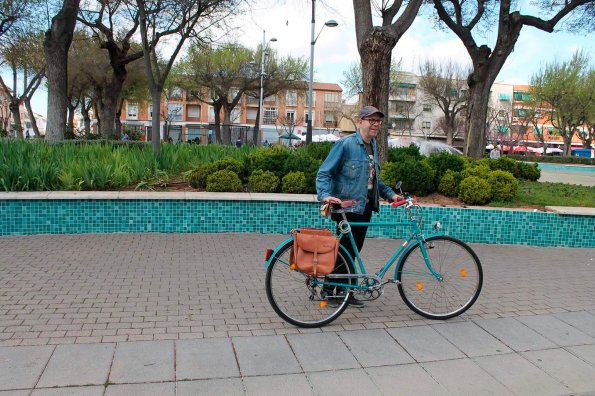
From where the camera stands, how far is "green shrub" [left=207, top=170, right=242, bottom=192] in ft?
28.6

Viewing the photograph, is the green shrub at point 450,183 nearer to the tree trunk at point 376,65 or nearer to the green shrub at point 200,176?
the tree trunk at point 376,65

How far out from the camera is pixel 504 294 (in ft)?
17.7

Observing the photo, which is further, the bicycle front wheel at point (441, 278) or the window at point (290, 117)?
A: the window at point (290, 117)

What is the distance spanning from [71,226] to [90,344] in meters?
4.20

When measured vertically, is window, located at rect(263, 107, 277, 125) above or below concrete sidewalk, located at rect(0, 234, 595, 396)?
above

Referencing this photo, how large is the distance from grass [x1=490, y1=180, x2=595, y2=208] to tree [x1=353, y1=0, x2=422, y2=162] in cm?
257

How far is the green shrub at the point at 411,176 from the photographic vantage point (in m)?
8.88

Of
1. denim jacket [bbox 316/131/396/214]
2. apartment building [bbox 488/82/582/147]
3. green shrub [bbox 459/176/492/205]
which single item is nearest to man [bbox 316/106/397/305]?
denim jacket [bbox 316/131/396/214]

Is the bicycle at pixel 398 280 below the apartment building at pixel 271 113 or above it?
below

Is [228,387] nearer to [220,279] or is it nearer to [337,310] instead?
[337,310]

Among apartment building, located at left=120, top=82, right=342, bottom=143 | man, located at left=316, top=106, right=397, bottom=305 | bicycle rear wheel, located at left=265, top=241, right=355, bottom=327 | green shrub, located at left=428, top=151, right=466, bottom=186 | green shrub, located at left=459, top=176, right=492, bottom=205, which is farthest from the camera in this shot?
apartment building, located at left=120, top=82, right=342, bottom=143

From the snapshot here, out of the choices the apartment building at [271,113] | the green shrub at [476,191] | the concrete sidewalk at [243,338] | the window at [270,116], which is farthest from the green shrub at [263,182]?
the window at [270,116]

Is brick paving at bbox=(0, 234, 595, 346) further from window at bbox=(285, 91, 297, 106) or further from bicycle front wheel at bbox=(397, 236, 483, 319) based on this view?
window at bbox=(285, 91, 297, 106)

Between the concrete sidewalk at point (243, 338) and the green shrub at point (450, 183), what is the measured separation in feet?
10.0
